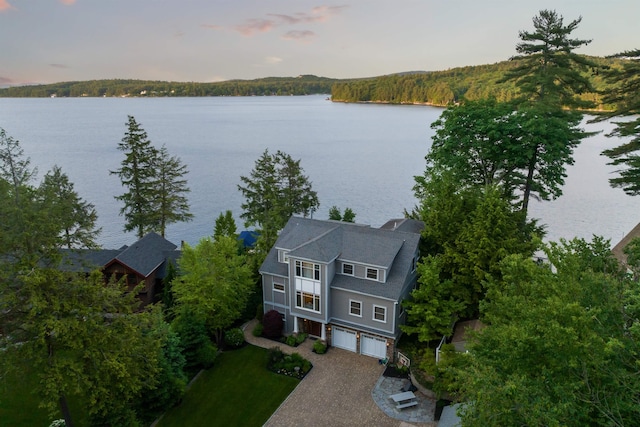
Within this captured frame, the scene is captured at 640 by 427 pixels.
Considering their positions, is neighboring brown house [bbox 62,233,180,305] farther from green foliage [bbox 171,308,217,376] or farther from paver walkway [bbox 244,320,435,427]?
paver walkway [bbox 244,320,435,427]

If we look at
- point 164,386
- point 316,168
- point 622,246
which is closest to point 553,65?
point 622,246

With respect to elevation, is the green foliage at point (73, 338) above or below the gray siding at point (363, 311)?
above

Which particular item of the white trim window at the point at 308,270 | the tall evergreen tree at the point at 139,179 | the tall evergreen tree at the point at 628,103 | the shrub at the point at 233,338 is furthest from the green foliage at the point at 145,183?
the tall evergreen tree at the point at 628,103

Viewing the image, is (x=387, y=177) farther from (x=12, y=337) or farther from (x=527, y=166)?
(x=12, y=337)

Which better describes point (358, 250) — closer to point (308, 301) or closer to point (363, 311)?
point (363, 311)

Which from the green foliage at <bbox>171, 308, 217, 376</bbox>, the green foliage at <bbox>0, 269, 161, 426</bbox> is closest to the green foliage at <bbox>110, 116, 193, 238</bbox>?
the green foliage at <bbox>171, 308, 217, 376</bbox>

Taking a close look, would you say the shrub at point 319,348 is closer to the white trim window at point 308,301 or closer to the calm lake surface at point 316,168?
the white trim window at point 308,301
